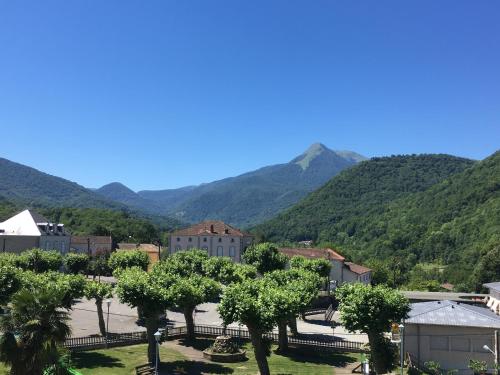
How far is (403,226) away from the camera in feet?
626

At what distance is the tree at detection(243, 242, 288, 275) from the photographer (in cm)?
7250

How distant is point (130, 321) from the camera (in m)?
49.2

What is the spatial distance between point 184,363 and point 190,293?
583cm

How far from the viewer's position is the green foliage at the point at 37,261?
6462 centimetres

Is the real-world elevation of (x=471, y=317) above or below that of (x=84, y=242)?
below

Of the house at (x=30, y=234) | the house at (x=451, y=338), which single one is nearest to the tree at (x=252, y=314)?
the house at (x=451, y=338)

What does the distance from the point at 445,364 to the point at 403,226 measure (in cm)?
16149

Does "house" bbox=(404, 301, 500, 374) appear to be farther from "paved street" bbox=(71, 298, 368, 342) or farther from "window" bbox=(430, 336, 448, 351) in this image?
"paved street" bbox=(71, 298, 368, 342)

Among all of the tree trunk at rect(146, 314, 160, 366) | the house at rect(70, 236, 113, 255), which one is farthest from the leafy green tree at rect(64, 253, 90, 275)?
the tree trunk at rect(146, 314, 160, 366)

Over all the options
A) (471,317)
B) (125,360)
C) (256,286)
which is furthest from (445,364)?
(125,360)

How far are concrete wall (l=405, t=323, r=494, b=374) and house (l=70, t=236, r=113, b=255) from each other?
94.5 m

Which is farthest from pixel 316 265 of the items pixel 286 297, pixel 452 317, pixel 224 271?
pixel 286 297

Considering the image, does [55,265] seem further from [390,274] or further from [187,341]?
[390,274]

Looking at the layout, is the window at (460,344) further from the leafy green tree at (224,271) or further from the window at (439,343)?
the leafy green tree at (224,271)
